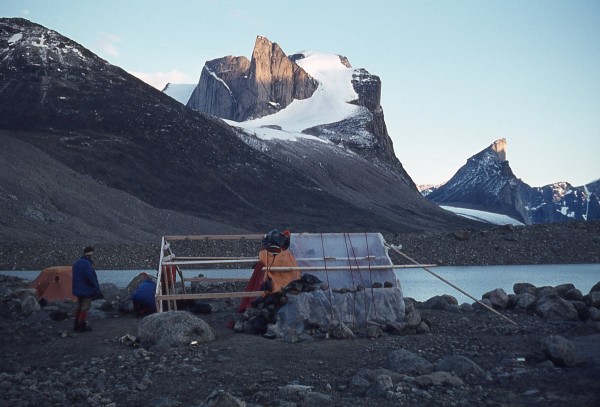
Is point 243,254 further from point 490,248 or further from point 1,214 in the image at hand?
point 1,214

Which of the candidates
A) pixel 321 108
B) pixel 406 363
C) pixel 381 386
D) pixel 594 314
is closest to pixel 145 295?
pixel 406 363

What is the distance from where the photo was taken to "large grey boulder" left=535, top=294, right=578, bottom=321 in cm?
1432

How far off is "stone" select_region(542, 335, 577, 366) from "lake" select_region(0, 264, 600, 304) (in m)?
13.8

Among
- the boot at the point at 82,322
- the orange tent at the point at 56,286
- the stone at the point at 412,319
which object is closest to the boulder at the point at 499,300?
the stone at the point at 412,319

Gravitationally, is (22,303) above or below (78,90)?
below

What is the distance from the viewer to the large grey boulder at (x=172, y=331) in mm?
10883

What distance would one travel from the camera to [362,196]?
4429 inches

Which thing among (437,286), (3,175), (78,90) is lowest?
(437,286)

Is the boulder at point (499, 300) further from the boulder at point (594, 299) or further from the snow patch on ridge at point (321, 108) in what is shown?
the snow patch on ridge at point (321, 108)

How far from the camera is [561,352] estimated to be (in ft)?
31.7

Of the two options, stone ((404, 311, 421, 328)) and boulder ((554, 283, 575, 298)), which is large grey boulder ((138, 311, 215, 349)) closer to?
stone ((404, 311, 421, 328))

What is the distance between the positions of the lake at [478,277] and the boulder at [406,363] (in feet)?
48.1

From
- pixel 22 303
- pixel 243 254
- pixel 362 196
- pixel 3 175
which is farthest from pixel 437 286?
pixel 362 196

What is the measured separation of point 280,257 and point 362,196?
Result: 98420 millimetres
